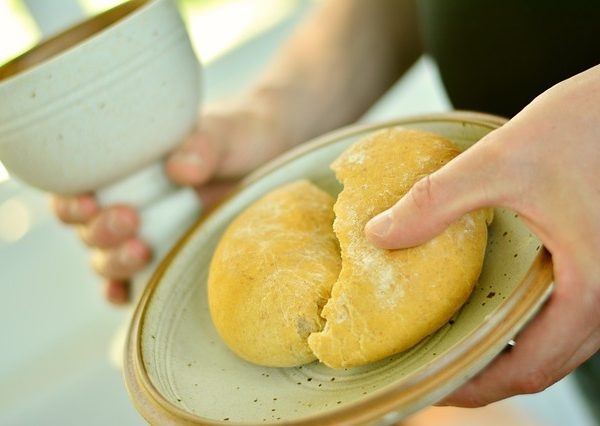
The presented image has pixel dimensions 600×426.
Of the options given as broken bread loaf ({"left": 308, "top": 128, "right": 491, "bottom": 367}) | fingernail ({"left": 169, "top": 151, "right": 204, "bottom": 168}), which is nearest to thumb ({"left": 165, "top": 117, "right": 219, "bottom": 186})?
fingernail ({"left": 169, "top": 151, "right": 204, "bottom": 168})

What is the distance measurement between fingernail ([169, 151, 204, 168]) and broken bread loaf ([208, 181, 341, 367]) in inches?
6.3

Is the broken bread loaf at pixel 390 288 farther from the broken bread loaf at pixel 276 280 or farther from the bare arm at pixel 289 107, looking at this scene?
the bare arm at pixel 289 107

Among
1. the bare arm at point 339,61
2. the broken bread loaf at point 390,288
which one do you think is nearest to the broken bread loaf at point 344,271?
the broken bread loaf at point 390,288

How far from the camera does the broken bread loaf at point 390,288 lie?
0.44m

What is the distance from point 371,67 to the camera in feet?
3.76

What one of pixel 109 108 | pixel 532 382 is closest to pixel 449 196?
pixel 532 382

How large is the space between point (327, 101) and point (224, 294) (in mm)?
647

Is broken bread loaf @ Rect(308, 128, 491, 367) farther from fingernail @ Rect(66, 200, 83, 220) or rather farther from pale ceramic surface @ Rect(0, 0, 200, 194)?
fingernail @ Rect(66, 200, 83, 220)

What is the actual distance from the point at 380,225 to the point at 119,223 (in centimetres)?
36

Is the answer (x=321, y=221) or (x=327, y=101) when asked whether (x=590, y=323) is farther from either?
(x=327, y=101)

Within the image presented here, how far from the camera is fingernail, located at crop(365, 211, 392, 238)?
0.44 meters

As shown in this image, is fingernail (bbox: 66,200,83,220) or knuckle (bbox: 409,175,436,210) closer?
knuckle (bbox: 409,175,436,210)

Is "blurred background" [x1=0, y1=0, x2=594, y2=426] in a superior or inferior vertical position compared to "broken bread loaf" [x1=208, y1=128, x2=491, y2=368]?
inferior

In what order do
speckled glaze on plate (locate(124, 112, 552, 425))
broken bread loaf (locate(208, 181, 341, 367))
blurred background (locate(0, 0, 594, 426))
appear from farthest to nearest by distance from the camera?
blurred background (locate(0, 0, 594, 426)), broken bread loaf (locate(208, 181, 341, 367)), speckled glaze on plate (locate(124, 112, 552, 425))
